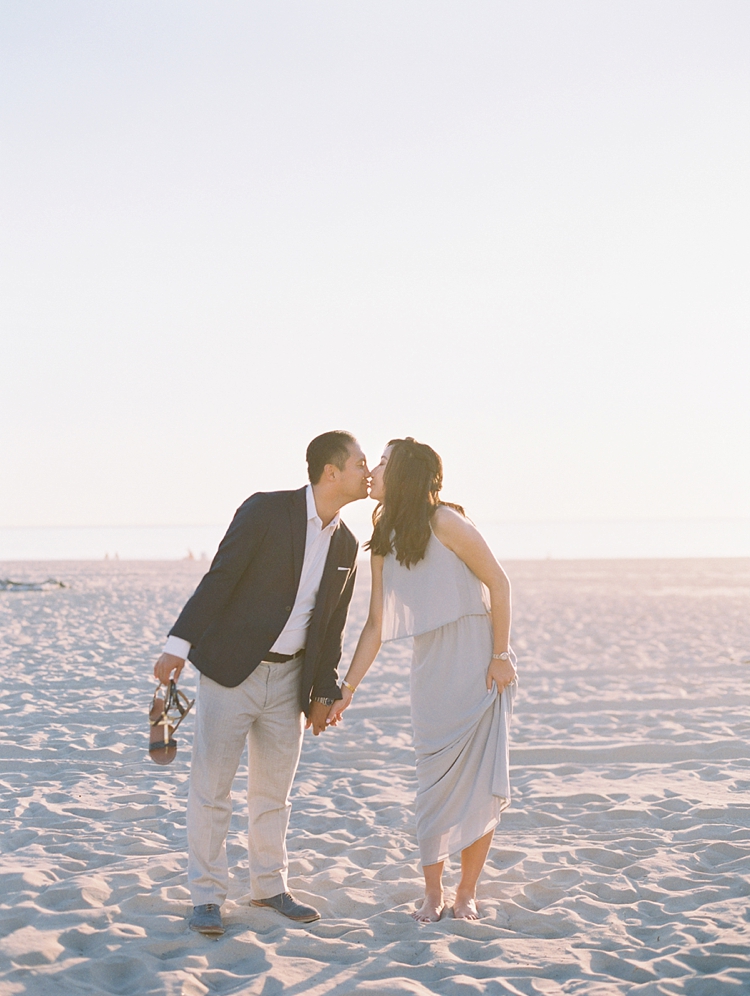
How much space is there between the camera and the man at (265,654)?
12.9ft

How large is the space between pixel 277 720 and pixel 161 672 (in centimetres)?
58

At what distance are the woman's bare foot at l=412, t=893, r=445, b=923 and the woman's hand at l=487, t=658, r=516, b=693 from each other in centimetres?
89

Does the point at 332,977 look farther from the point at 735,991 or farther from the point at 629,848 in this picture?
the point at 629,848

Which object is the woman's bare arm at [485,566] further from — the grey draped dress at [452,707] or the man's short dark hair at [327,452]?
the man's short dark hair at [327,452]

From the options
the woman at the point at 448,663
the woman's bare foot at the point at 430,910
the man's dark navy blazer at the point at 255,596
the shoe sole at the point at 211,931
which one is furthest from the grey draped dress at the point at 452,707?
the shoe sole at the point at 211,931

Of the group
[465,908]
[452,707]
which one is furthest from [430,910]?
[452,707]

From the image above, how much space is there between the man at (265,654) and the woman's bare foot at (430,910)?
432 mm

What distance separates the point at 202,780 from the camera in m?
3.95

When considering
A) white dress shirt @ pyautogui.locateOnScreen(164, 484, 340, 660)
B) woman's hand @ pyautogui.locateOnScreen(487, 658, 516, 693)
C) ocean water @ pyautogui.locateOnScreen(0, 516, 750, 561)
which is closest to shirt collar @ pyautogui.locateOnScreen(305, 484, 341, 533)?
white dress shirt @ pyautogui.locateOnScreen(164, 484, 340, 660)

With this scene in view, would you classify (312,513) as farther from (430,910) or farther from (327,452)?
(430,910)

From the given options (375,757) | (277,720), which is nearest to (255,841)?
(277,720)

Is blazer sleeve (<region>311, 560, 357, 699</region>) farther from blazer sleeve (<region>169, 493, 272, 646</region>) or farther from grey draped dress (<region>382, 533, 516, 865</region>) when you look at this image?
blazer sleeve (<region>169, 493, 272, 646</region>)

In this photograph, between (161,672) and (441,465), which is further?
→ (441,465)

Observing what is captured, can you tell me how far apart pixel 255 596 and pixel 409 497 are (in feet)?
2.46
